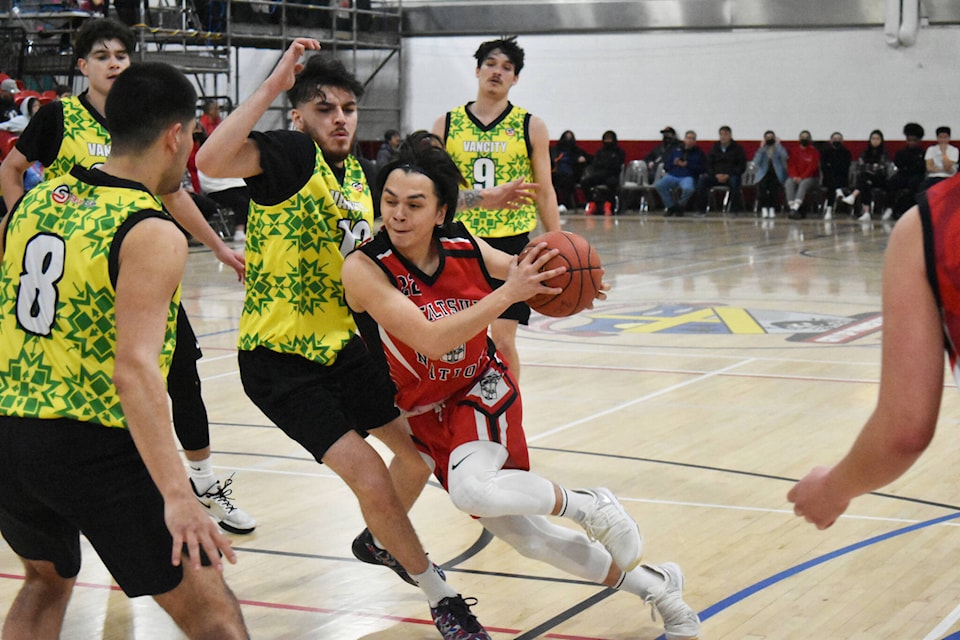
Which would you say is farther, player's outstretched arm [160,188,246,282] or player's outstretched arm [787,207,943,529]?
player's outstretched arm [160,188,246,282]

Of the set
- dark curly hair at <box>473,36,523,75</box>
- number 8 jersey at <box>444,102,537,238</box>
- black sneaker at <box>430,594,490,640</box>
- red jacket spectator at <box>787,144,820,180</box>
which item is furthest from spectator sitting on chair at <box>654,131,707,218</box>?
black sneaker at <box>430,594,490,640</box>

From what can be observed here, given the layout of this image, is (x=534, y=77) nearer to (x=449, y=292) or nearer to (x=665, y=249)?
(x=665, y=249)

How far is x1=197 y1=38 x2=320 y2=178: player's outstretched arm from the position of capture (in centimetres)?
367

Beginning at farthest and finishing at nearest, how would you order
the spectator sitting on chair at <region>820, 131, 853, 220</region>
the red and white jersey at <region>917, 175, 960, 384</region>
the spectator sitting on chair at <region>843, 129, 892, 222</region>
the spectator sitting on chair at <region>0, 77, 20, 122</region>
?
1. the spectator sitting on chair at <region>820, 131, 853, 220</region>
2. the spectator sitting on chair at <region>843, 129, 892, 222</region>
3. the spectator sitting on chair at <region>0, 77, 20, 122</region>
4. the red and white jersey at <region>917, 175, 960, 384</region>

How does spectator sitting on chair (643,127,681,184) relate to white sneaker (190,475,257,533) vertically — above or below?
above

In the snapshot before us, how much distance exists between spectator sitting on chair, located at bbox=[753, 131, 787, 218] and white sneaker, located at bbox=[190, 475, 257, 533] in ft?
56.4

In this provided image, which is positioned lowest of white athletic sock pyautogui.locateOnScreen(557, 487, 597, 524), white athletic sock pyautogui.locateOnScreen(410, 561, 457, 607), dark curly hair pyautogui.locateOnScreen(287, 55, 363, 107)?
white athletic sock pyautogui.locateOnScreen(410, 561, 457, 607)

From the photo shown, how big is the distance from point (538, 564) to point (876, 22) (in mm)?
18698

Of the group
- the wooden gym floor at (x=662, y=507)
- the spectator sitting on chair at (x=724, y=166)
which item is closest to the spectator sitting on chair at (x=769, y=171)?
the spectator sitting on chair at (x=724, y=166)

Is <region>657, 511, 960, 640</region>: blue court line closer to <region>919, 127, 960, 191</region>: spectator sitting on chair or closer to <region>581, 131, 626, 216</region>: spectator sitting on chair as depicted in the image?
<region>919, 127, 960, 191</region>: spectator sitting on chair

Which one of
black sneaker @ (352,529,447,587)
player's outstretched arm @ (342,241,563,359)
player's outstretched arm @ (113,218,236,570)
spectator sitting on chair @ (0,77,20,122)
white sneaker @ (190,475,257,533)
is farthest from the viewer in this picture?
spectator sitting on chair @ (0,77,20,122)

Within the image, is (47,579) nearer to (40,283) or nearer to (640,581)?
(40,283)

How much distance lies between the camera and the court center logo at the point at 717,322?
372 inches

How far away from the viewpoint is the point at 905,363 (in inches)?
70.4
